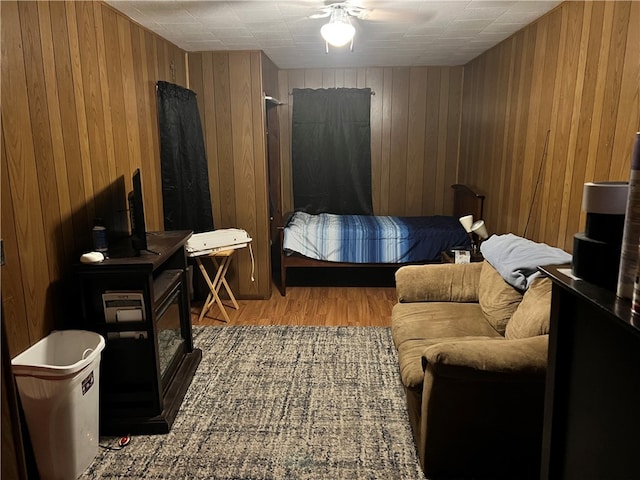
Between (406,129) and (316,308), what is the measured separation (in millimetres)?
2504

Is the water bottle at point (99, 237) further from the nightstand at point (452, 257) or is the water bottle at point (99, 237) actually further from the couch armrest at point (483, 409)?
the nightstand at point (452, 257)

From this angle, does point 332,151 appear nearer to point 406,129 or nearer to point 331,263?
point 406,129

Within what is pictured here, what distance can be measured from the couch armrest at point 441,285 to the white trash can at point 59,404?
184 cm

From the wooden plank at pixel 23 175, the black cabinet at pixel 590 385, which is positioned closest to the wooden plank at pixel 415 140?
the wooden plank at pixel 23 175

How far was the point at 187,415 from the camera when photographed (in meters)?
2.60

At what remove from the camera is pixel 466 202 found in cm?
483

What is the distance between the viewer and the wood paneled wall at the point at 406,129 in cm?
536

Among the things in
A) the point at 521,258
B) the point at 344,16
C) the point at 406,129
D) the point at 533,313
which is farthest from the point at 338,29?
the point at 406,129

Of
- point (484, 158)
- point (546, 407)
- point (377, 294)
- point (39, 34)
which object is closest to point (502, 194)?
point (484, 158)

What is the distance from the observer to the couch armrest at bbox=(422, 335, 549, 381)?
1.88 meters

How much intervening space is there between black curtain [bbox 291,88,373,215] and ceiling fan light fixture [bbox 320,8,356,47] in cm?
245

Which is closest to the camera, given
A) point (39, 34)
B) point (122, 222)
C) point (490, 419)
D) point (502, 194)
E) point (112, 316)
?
point (490, 419)

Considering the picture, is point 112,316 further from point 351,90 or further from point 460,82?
point 460,82

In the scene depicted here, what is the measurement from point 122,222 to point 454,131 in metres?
3.93
